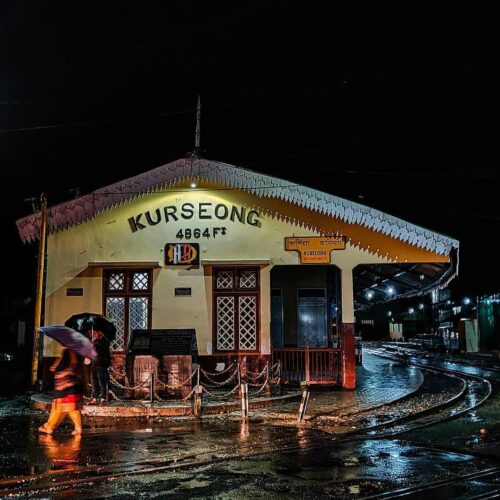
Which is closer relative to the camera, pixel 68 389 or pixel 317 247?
pixel 68 389

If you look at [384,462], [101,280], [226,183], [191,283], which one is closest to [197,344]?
[191,283]

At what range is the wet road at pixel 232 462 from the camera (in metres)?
7.02

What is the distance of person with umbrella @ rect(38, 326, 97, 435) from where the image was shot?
1067 cm

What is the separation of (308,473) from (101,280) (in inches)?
479

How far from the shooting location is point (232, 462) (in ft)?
27.9

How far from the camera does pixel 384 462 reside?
329 inches

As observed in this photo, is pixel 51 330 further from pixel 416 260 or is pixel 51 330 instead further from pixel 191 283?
pixel 416 260

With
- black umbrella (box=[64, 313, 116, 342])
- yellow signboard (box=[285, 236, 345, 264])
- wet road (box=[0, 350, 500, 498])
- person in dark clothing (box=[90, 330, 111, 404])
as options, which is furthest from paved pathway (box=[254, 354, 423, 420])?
black umbrella (box=[64, 313, 116, 342])

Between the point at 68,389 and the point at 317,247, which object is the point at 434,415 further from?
the point at 68,389

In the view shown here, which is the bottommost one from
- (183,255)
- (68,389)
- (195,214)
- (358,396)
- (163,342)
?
(358,396)

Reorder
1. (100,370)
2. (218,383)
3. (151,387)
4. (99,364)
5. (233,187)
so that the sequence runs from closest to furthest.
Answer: (151,387), (99,364), (100,370), (218,383), (233,187)

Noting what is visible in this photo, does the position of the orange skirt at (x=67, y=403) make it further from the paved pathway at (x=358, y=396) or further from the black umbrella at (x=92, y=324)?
the black umbrella at (x=92, y=324)

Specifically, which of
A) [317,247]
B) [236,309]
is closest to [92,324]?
[236,309]

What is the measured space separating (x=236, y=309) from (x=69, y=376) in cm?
819
